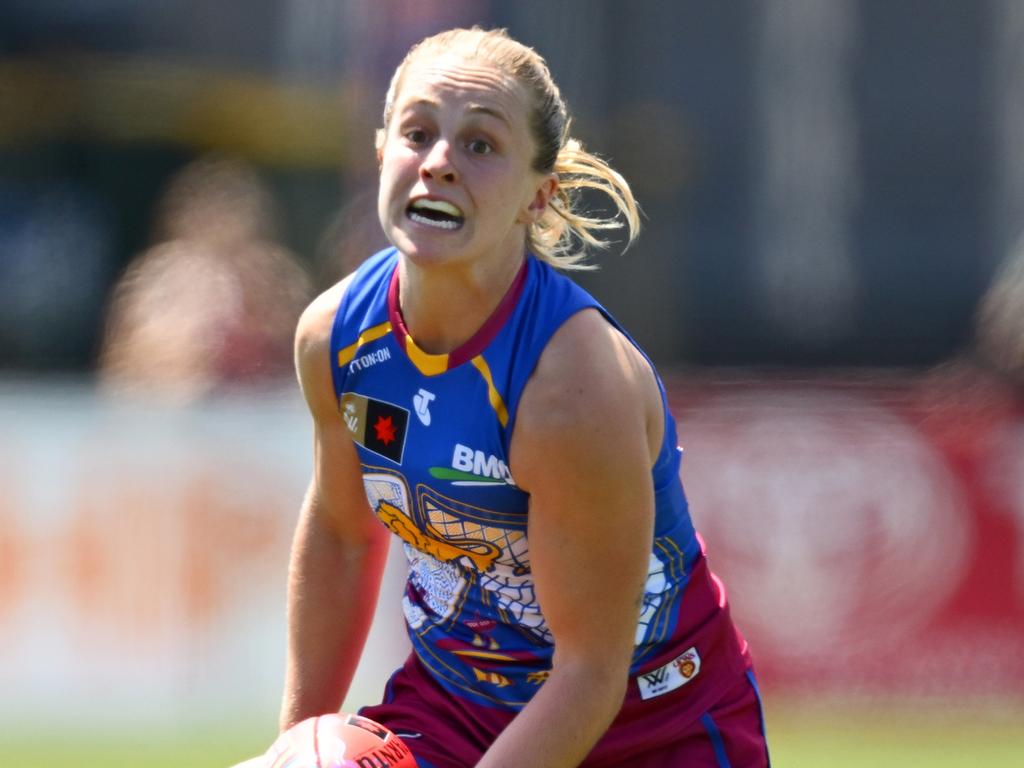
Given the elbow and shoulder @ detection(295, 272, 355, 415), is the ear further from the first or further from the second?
the elbow

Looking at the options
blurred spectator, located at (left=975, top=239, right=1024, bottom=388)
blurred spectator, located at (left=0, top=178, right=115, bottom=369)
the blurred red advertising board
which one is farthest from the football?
blurred spectator, located at (left=0, top=178, right=115, bottom=369)

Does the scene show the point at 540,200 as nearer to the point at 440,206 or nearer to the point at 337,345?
the point at 440,206

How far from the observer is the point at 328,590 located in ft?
12.6

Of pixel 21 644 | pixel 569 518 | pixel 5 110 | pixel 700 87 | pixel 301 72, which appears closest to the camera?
pixel 569 518

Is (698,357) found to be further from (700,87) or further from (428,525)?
(428,525)

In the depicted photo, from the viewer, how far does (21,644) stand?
24.4 ft

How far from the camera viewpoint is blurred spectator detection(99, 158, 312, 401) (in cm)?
802

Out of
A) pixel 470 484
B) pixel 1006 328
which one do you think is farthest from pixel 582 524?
pixel 1006 328

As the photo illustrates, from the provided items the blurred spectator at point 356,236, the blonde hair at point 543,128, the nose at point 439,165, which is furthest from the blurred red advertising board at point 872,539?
the nose at point 439,165

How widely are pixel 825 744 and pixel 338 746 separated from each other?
13.8ft

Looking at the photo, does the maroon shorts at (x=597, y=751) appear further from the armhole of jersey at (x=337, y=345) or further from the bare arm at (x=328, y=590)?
the armhole of jersey at (x=337, y=345)

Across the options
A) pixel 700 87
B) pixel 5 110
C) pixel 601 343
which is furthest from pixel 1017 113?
pixel 601 343

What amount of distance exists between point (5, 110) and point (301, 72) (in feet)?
7.56

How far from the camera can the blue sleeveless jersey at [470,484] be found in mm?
3365
